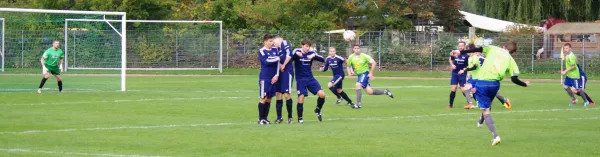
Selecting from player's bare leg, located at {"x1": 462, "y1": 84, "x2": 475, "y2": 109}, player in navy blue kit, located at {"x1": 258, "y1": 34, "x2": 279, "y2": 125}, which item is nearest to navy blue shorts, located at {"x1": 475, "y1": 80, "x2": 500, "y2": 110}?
player in navy blue kit, located at {"x1": 258, "y1": 34, "x2": 279, "y2": 125}

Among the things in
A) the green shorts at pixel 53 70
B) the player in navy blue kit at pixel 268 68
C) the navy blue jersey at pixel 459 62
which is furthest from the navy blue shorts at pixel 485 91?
the green shorts at pixel 53 70

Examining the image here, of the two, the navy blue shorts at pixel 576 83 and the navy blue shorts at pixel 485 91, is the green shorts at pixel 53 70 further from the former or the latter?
the navy blue shorts at pixel 485 91

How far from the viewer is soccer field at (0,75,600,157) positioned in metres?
13.8

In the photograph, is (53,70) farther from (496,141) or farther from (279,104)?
(496,141)

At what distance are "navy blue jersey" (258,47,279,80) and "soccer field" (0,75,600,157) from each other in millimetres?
1031

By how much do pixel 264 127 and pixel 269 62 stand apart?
1291 mm

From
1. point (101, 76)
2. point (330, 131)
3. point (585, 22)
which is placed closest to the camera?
point (330, 131)

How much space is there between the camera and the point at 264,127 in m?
17.5

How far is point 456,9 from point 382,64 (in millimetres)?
9743

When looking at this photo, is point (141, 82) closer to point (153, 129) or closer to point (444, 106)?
point (444, 106)

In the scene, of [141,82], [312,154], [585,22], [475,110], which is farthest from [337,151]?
[585,22]

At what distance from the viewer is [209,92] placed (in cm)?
3027

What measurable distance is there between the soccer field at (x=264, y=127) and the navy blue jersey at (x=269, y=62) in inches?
40.6

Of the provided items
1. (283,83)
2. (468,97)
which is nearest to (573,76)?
(468,97)
